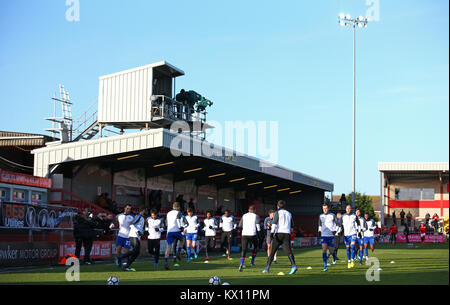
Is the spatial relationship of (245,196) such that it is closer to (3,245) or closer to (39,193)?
(39,193)

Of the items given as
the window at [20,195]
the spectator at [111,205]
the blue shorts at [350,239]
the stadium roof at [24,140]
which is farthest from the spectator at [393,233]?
the window at [20,195]

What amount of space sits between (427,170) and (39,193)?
4713 cm

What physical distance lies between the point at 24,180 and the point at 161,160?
10334mm

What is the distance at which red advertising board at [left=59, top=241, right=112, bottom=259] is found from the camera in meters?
22.4

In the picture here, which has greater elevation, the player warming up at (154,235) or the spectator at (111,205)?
the spectator at (111,205)

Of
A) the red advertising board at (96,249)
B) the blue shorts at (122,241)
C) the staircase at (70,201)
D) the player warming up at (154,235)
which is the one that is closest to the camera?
the blue shorts at (122,241)

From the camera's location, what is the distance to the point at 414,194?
229ft

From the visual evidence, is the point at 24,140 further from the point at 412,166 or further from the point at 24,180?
the point at 412,166

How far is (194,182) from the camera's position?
1813 inches

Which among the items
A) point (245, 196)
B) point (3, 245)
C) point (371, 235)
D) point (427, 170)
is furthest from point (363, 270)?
point (427, 170)

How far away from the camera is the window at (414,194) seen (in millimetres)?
68944

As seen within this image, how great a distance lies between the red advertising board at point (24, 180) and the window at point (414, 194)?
163 ft

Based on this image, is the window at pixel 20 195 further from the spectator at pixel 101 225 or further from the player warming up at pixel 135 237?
the player warming up at pixel 135 237

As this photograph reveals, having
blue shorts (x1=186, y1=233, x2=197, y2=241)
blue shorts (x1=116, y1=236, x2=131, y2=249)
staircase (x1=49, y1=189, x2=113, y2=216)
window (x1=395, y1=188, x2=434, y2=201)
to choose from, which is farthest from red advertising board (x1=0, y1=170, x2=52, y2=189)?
window (x1=395, y1=188, x2=434, y2=201)
